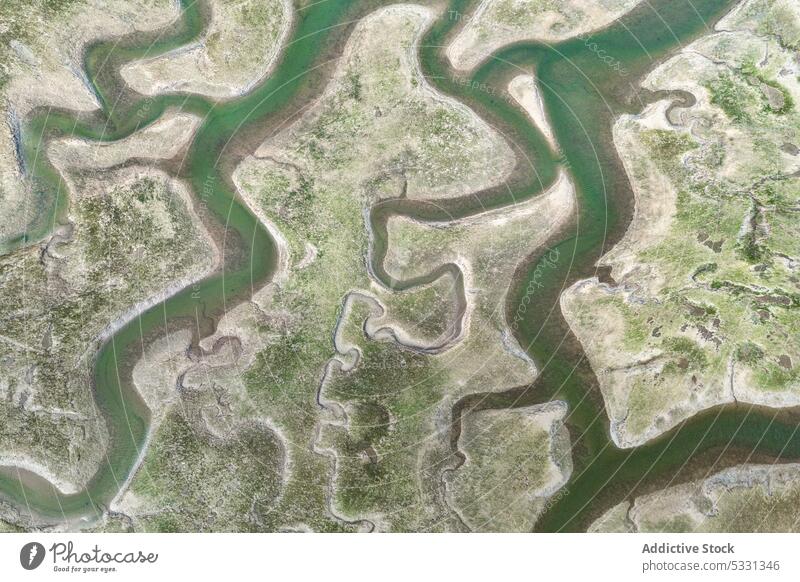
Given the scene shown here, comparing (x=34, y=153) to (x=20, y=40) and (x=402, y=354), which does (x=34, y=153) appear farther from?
(x=402, y=354)

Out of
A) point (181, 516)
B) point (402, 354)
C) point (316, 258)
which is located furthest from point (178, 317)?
point (402, 354)
